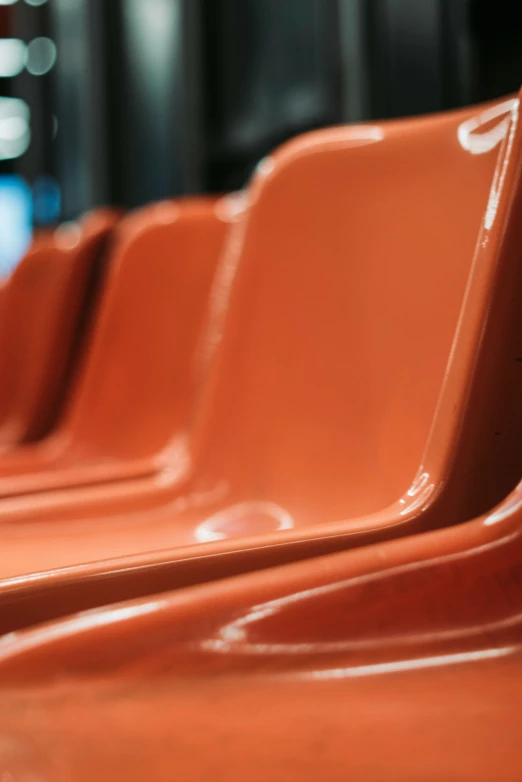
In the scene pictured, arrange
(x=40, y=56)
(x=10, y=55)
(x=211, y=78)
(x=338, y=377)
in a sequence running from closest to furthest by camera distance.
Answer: (x=338, y=377)
(x=211, y=78)
(x=40, y=56)
(x=10, y=55)

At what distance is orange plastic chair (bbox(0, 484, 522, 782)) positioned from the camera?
1.44 ft

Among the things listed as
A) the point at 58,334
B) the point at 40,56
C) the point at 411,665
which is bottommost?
the point at 58,334

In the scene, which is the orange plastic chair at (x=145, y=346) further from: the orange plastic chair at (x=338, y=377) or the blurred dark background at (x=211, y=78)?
the blurred dark background at (x=211, y=78)

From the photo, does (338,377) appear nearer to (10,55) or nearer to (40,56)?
(40,56)

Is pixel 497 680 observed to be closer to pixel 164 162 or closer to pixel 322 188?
pixel 322 188

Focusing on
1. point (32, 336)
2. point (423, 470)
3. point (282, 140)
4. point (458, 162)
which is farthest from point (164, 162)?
point (423, 470)

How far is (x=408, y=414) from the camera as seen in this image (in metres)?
0.90

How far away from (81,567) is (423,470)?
271mm

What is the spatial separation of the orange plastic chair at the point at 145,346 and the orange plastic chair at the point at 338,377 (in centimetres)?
30

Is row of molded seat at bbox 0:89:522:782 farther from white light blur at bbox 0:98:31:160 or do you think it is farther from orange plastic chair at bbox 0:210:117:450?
white light blur at bbox 0:98:31:160

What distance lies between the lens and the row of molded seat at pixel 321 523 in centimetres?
47

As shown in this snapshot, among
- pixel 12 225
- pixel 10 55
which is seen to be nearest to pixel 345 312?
pixel 10 55

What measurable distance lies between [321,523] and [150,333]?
2.85 ft

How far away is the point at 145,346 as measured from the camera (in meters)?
1.66
